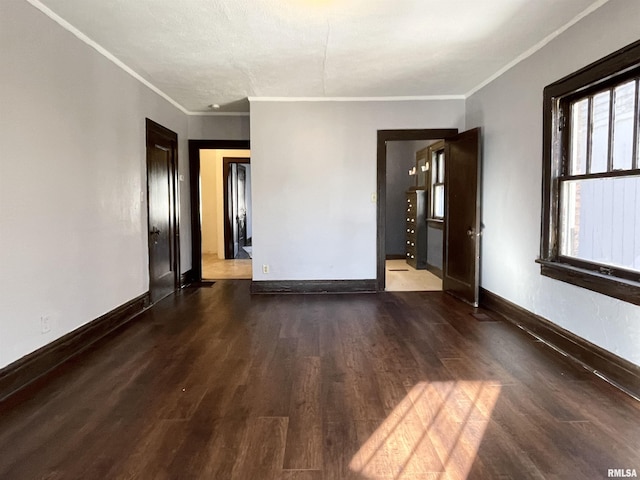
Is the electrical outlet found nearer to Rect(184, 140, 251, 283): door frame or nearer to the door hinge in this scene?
Rect(184, 140, 251, 283): door frame

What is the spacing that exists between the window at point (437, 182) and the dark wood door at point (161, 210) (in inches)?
163

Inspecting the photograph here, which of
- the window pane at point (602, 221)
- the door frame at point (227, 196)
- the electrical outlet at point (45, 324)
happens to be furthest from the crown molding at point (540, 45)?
the door frame at point (227, 196)

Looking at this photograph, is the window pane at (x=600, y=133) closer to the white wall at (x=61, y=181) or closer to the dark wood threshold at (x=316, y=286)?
the dark wood threshold at (x=316, y=286)

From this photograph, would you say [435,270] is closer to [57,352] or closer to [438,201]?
[438,201]

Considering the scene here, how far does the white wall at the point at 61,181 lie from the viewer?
2.57 m

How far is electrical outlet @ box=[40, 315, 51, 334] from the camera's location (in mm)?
2860

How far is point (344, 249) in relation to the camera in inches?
218

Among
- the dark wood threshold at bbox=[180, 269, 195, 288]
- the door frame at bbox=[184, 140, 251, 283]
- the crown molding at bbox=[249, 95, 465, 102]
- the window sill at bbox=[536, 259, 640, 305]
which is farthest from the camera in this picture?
the door frame at bbox=[184, 140, 251, 283]

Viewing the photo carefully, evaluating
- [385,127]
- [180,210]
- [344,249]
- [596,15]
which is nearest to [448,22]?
[596,15]

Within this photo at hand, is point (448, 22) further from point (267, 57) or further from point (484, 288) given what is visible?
point (484, 288)

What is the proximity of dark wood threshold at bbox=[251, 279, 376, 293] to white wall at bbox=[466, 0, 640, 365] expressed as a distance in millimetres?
1487

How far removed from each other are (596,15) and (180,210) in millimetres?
4998

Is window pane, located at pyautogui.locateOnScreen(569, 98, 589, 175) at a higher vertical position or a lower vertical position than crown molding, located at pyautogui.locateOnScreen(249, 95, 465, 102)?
lower

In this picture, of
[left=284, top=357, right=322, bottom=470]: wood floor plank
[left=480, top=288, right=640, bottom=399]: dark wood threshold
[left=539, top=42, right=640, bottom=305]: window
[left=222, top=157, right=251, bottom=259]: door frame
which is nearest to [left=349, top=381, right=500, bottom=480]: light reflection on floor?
[left=284, top=357, right=322, bottom=470]: wood floor plank
